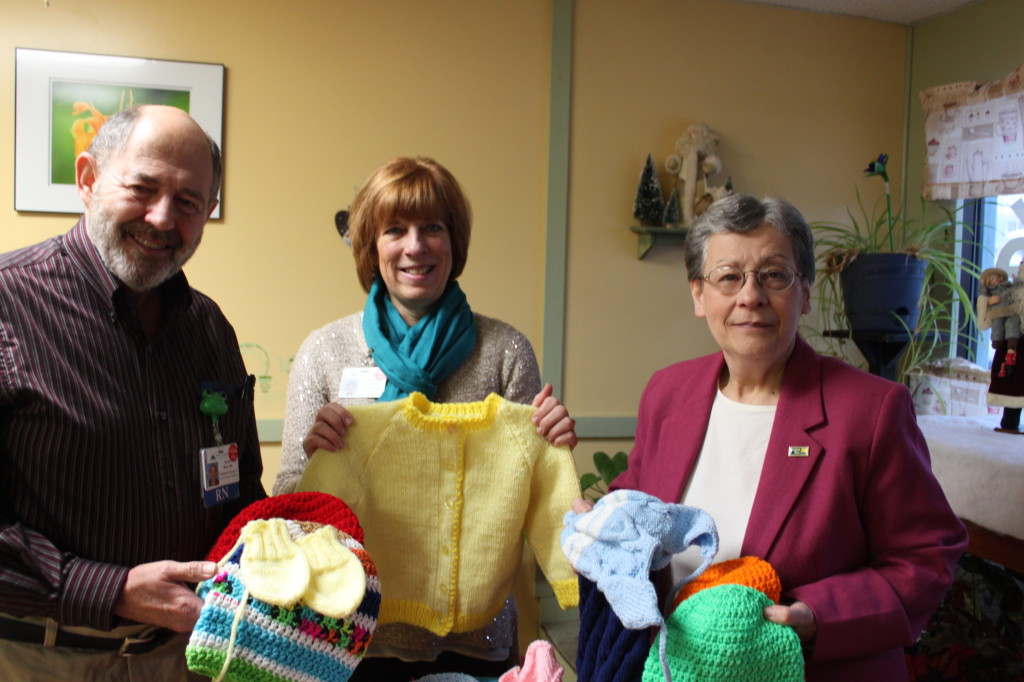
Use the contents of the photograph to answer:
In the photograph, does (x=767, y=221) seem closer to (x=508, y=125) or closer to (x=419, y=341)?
(x=419, y=341)

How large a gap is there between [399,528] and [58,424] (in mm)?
655

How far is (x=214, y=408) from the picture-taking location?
53.7 inches

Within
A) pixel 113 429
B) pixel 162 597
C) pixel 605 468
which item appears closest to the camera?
pixel 162 597

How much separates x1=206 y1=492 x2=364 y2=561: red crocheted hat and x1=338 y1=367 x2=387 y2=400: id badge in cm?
41

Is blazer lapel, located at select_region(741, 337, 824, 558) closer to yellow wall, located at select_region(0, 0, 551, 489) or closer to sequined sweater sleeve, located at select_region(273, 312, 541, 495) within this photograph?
sequined sweater sleeve, located at select_region(273, 312, 541, 495)

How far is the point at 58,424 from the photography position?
3.84 feet

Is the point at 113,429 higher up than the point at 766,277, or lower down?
lower down

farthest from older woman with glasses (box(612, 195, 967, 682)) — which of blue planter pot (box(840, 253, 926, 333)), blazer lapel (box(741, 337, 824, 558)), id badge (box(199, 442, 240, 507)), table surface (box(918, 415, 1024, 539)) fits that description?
blue planter pot (box(840, 253, 926, 333))

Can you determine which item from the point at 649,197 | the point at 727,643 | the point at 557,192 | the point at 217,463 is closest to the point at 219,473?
the point at 217,463

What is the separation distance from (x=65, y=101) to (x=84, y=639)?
8.06 feet

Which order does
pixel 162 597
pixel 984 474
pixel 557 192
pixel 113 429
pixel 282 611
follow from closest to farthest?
pixel 282 611
pixel 162 597
pixel 113 429
pixel 984 474
pixel 557 192

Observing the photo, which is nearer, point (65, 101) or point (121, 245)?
point (121, 245)

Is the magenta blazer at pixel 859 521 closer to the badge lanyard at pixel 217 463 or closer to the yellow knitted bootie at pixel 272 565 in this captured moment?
the yellow knitted bootie at pixel 272 565

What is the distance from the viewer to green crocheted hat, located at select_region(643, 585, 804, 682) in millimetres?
1038
